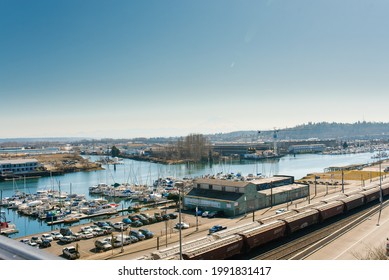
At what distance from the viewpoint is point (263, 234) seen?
3549 mm

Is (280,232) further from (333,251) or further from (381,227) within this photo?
(381,227)

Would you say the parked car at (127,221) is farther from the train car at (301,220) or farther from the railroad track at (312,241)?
the railroad track at (312,241)

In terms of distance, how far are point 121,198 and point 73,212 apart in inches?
80.7

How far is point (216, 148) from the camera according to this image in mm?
24562

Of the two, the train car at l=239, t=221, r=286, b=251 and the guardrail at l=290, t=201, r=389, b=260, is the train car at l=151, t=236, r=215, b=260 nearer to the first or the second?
the train car at l=239, t=221, r=286, b=251

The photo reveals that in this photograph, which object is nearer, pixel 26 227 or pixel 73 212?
pixel 26 227

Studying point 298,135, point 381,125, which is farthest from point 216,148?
point 381,125

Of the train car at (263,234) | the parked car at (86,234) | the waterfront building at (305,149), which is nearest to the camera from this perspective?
the train car at (263,234)

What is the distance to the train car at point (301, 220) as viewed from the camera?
13.1ft

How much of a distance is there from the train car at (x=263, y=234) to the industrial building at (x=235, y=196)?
6.10 ft

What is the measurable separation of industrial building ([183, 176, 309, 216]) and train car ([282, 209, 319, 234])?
147 cm

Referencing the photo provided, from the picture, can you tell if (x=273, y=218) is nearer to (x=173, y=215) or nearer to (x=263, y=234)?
(x=263, y=234)

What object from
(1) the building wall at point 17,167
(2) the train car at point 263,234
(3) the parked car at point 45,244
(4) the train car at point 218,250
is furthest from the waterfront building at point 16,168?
(4) the train car at point 218,250

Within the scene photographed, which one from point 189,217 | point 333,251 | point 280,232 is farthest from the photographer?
point 189,217
